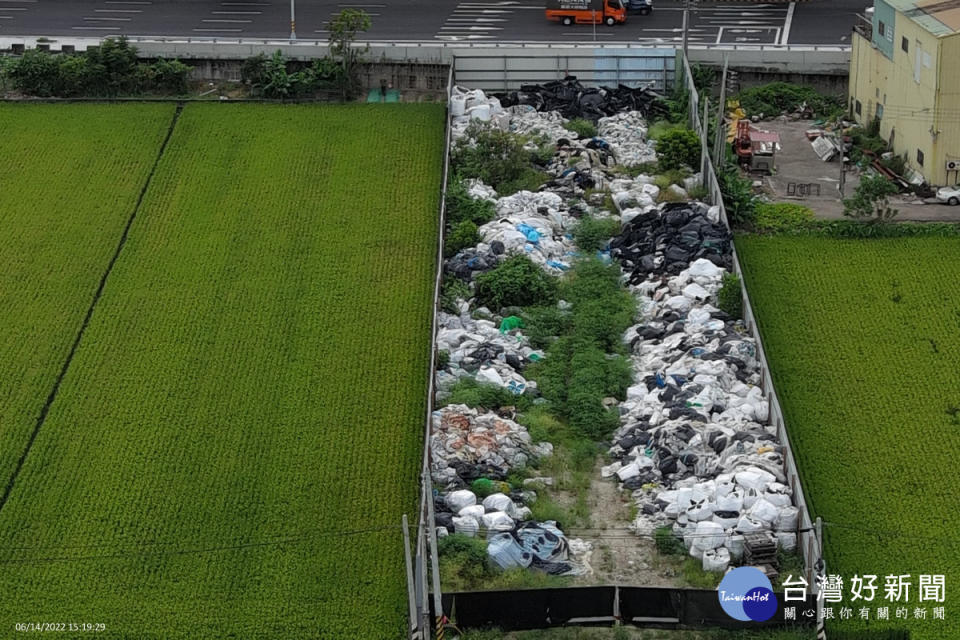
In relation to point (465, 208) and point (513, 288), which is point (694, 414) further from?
point (465, 208)

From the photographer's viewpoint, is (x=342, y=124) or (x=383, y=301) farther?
(x=342, y=124)

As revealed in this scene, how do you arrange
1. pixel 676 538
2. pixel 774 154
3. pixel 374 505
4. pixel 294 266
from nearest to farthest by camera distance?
pixel 676 538 → pixel 374 505 → pixel 294 266 → pixel 774 154

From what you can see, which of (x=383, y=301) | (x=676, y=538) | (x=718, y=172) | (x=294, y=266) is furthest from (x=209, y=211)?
(x=676, y=538)

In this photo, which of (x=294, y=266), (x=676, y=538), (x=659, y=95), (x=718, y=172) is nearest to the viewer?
(x=676, y=538)

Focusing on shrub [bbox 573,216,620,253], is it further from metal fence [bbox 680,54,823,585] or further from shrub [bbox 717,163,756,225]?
shrub [bbox 717,163,756,225]

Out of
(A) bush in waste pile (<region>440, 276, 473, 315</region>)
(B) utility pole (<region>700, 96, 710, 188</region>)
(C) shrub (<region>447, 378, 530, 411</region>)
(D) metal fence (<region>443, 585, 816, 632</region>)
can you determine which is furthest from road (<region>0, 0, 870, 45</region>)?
(D) metal fence (<region>443, 585, 816, 632</region>)

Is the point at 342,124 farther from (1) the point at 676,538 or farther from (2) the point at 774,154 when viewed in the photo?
(1) the point at 676,538
